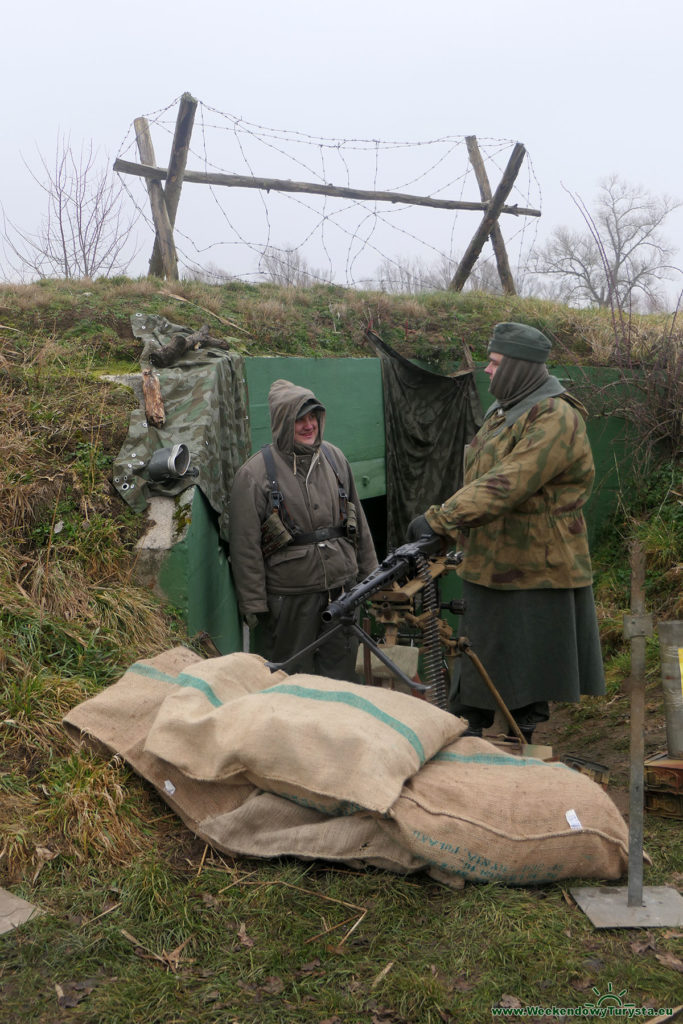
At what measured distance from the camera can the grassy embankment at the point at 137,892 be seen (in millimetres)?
2609

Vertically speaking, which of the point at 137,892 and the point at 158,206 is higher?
the point at 158,206

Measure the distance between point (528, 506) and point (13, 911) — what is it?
2735mm

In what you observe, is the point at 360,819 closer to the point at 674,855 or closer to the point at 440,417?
the point at 674,855

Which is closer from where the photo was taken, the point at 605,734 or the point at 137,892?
the point at 137,892

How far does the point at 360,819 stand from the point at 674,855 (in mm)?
1346

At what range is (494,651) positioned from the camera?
450 centimetres

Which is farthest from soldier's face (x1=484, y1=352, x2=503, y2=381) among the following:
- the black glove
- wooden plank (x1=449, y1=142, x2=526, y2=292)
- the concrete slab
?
wooden plank (x1=449, y1=142, x2=526, y2=292)

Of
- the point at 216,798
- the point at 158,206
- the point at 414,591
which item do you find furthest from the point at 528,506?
the point at 158,206

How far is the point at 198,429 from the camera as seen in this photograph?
17.4ft

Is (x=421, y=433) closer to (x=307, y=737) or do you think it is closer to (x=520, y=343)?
(x=520, y=343)

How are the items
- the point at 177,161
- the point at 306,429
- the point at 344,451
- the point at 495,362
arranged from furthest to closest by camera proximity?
the point at 177,161 → the point at 344,451 → the point at 306,429 → the point at 495,362

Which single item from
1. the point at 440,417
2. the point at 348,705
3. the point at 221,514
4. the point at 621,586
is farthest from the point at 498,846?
the point at 440,417

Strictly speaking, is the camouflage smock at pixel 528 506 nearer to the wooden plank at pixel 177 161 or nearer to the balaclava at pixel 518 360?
the balaclava at pixel 518 360

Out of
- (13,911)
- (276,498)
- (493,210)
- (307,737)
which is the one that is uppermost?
(493,210)
